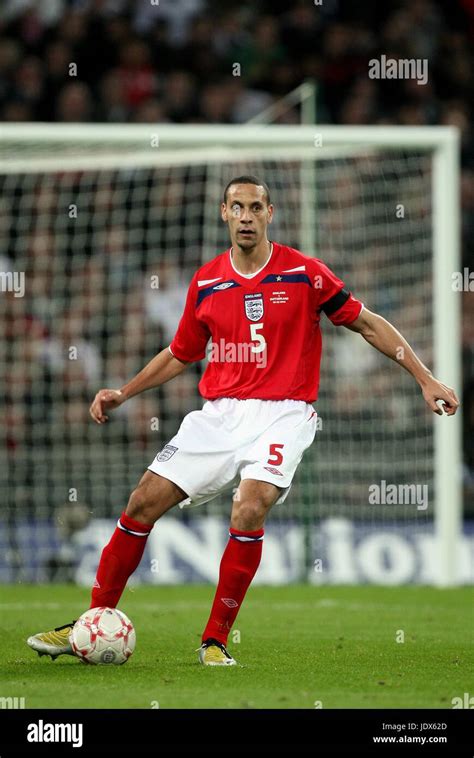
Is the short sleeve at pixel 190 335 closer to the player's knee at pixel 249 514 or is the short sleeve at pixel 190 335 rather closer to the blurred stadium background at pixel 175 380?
the player's knee at pixel 249 514

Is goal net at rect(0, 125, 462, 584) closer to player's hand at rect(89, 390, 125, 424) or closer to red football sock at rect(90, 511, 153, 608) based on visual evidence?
player's hand at rect(89, 390, 125, 424)

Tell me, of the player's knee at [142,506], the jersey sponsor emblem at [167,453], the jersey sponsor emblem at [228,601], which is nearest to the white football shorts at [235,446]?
the jersey sponsor emblem at [167,453]

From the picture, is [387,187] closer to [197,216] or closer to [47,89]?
[197,216]

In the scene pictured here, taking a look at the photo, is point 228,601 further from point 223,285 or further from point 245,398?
point 223,285

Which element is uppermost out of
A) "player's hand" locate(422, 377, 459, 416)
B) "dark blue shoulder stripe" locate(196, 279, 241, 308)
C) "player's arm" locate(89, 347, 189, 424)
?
"dark blue shoulder stripe" locate(196, 279, 241, 308)

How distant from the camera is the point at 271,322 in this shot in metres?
6.89

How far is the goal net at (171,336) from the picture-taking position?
1244cm

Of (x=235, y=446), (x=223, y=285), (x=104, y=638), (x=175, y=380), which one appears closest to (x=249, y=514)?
(x=235, y=446)

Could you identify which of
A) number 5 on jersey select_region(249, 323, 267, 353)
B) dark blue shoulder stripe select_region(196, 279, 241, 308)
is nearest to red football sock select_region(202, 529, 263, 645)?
number 5 on jersey select_region(249, 323, 267, 353)

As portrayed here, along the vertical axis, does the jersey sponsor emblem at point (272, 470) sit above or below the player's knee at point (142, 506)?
above

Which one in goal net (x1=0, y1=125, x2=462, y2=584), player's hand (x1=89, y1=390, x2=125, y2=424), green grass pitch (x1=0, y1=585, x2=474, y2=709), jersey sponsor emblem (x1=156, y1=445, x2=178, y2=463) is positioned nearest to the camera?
green grass pitch (x1=0, y1=585, x2=474, y2=709)

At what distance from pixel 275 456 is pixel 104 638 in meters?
1.20

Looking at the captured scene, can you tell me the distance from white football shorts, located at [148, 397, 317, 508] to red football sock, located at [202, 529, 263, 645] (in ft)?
0.95

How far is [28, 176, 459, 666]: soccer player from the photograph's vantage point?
656 cm
